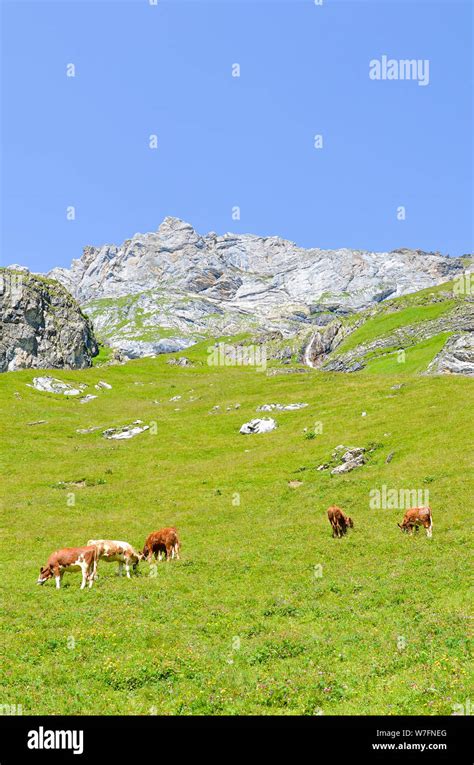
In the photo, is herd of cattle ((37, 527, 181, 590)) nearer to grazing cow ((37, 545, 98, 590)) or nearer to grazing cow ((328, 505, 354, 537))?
grazing cow ((37, 545, 98, 590))

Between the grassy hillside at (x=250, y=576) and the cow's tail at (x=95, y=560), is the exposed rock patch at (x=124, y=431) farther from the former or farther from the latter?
the cow's tail at (x=95, y=560)

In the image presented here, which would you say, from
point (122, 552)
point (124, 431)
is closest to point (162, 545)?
point (122, 552)

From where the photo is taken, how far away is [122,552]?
91.2 ft

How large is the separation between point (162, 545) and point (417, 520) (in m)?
15.7

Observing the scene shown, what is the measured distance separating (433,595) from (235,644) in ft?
27.9

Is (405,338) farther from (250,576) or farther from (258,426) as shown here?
(250,576)

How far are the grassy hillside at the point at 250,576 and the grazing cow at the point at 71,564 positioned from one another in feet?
2.49

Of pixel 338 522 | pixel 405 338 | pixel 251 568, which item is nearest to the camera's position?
pixel 251 568

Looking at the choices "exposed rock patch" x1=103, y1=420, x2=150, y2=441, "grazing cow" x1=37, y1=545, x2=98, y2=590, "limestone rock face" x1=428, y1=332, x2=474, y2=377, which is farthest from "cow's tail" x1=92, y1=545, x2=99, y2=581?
"limestone rock face" x1=428, y1=332, x2=474, y2=377

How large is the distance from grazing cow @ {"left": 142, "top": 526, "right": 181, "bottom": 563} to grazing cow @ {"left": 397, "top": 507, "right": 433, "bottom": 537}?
46.0 feet

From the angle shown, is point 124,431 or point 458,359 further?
point 458,359

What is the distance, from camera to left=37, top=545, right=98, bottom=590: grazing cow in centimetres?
2586
